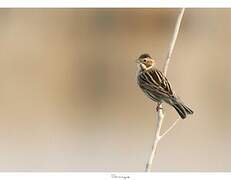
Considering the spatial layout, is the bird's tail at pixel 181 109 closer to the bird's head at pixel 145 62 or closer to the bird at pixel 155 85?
the bird at pixel 155 85

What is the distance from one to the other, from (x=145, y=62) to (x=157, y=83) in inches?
2.7

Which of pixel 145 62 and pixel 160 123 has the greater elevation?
pixel 145 62

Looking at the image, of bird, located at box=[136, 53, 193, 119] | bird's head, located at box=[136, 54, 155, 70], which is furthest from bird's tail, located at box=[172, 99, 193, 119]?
bird's head, located at box=[136, 54, 155, 70]

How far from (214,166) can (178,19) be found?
0.42 metres

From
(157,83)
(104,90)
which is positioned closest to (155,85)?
(157,83)

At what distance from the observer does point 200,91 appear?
3.81 metres

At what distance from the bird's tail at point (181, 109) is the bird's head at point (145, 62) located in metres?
0.12

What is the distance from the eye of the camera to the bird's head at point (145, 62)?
380 centimetres

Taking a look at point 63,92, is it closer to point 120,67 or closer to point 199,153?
point 120,67

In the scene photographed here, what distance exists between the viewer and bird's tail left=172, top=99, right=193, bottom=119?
149 inches

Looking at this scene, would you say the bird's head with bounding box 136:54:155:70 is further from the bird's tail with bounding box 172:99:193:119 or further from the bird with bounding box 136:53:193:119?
the bird's tail with bounding box 172:99:193:119

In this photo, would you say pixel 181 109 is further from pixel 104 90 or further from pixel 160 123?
pixel 104 90

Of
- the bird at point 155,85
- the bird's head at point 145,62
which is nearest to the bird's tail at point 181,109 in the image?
the bird at point 155,85

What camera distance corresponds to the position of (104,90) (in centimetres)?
382
